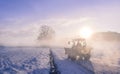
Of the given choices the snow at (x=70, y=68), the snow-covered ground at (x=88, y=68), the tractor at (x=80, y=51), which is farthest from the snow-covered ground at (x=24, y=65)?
the tractor at (x=80, y=51)

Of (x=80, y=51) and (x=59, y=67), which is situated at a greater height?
(x=80, y=51)

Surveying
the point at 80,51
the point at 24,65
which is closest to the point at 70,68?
the point at 24,65

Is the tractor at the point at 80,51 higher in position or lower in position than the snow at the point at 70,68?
higher

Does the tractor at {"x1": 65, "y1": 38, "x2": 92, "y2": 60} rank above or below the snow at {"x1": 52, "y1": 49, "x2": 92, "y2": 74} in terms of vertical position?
above

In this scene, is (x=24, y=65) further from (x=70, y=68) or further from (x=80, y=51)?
(x=80, y=51)

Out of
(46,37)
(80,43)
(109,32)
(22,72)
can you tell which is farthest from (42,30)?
(22,72)

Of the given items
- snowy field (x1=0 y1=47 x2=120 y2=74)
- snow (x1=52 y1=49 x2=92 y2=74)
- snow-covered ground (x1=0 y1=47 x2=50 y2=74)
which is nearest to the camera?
snow (x1=52 y1=49 x2=92 y2=74)

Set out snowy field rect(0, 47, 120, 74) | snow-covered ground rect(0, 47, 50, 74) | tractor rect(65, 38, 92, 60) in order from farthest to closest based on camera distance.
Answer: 1. tractor rect(65, 38, 92, 60)
2. snow-covered ground rect(0, 47, 50, 74)
3. snowy field rect(0, 47, 120, 74)

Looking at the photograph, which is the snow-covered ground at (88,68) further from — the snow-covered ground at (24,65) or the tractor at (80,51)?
the tractor at (80,51)

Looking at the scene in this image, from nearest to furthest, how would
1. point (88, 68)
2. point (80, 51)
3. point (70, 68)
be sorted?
1. point (88, 68)
2. point (70, 68)
3. point (80, 51)

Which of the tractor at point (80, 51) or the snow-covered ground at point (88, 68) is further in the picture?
the tractor at point (80, 51)

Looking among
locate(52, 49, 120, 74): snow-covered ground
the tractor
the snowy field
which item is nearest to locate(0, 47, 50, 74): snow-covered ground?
the snowy field

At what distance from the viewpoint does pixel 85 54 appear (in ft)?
93.2

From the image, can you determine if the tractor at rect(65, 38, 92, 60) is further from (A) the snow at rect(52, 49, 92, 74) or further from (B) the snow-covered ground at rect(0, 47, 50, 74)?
(B) the snow-covered ground at rect(0, 47, 50, 74)
